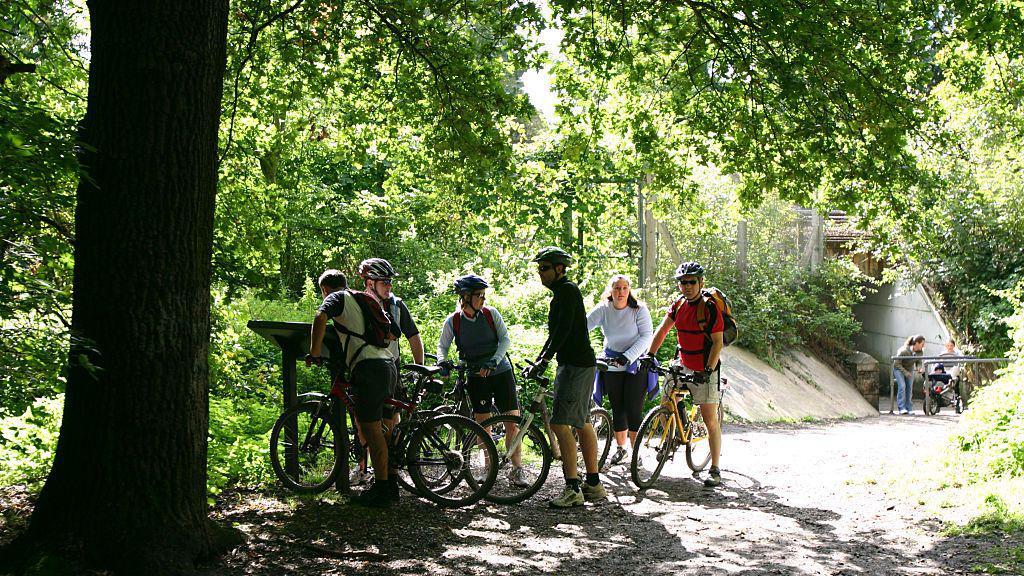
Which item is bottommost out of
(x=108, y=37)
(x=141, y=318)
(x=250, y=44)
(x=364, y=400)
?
(x=364, y=400)

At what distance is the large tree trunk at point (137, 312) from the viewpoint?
5.05 m

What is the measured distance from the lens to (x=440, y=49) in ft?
31.2

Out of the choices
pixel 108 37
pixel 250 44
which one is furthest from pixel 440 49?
pixel 108 37

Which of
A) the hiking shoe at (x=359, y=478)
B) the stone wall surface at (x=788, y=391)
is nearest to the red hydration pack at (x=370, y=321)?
the hiking shoe at (x=359, y=478)

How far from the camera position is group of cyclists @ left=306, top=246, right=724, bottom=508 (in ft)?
23.2

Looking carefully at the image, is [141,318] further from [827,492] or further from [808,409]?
[808,409]

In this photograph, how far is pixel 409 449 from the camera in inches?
290

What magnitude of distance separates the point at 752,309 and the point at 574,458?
47.1 ft

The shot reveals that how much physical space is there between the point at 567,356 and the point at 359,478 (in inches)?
83.0

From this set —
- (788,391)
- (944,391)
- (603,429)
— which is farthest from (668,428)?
(944,391)

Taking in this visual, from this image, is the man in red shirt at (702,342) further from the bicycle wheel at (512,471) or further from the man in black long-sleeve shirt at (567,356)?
the bicycle wheel at (512,471)

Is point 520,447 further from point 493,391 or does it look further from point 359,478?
point 359,478

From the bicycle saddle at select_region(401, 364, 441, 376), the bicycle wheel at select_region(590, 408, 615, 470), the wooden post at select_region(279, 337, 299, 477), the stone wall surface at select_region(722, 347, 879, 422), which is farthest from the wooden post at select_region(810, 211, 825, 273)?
the wooden post at select_region(279, 337, 299, 477)

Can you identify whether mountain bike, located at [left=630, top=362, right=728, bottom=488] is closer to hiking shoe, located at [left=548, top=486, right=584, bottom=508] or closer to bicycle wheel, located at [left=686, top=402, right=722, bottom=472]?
bicycle wheel, located at [left=686, top=402, right=722, bottom=472]
